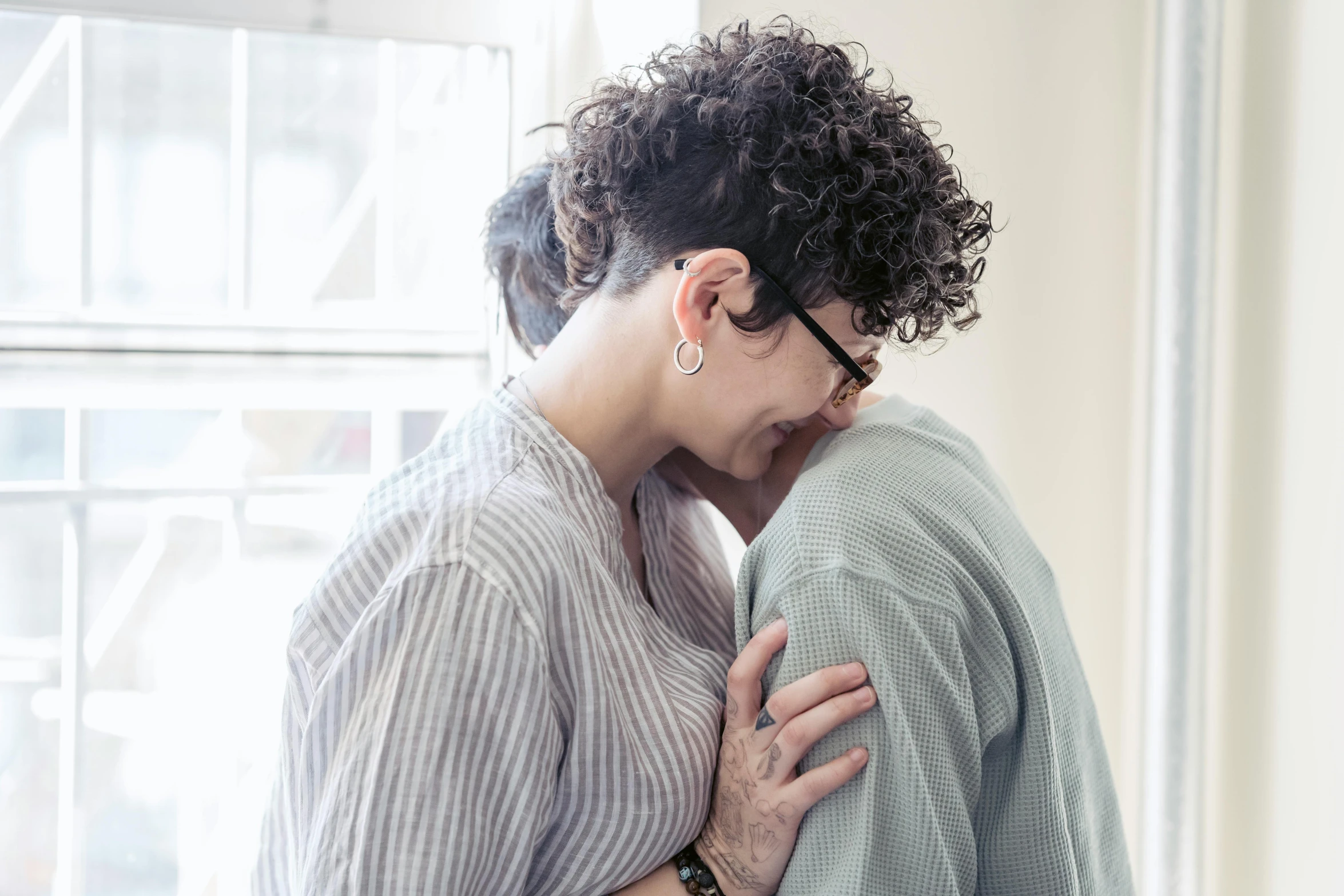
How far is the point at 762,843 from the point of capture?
879 millimetres

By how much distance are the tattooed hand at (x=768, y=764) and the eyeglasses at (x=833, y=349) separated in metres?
0.26

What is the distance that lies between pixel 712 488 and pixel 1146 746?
0.88 metres

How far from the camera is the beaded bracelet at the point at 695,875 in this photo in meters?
0.91

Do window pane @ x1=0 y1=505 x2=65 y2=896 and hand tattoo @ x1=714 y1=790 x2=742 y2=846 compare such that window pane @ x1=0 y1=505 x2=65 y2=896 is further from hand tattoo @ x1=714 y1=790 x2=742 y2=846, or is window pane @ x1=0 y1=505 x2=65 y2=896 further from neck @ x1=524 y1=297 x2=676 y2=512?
hand tattoo @ x1=714 y1=790 x2=742 y2=846

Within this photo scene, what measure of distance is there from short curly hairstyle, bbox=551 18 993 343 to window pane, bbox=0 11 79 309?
0.87 m

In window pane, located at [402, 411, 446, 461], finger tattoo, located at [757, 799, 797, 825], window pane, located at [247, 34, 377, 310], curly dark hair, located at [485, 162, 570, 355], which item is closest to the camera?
finger tattoo, located at [757, 799, 797, 825]

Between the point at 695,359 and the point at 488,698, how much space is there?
373 millimetres

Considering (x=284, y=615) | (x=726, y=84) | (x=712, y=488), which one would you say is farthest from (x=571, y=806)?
(x=284, y=615)

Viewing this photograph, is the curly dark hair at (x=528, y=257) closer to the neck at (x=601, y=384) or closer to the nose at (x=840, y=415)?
the neck at (x=601, y=384)

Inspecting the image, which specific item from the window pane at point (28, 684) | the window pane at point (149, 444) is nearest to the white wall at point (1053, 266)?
the window pane at point (149, 444)

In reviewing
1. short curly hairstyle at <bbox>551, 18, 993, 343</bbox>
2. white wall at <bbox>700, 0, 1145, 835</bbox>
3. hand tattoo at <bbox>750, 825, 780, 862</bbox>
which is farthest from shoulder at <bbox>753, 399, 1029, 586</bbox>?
white wall at <bbox>700, 0, 1145, 835</bbox>

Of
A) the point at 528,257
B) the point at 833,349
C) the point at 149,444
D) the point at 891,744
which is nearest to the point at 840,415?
the point at 833,349

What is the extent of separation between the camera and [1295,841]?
1488 mm

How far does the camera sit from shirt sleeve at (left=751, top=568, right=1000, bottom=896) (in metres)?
0.82
